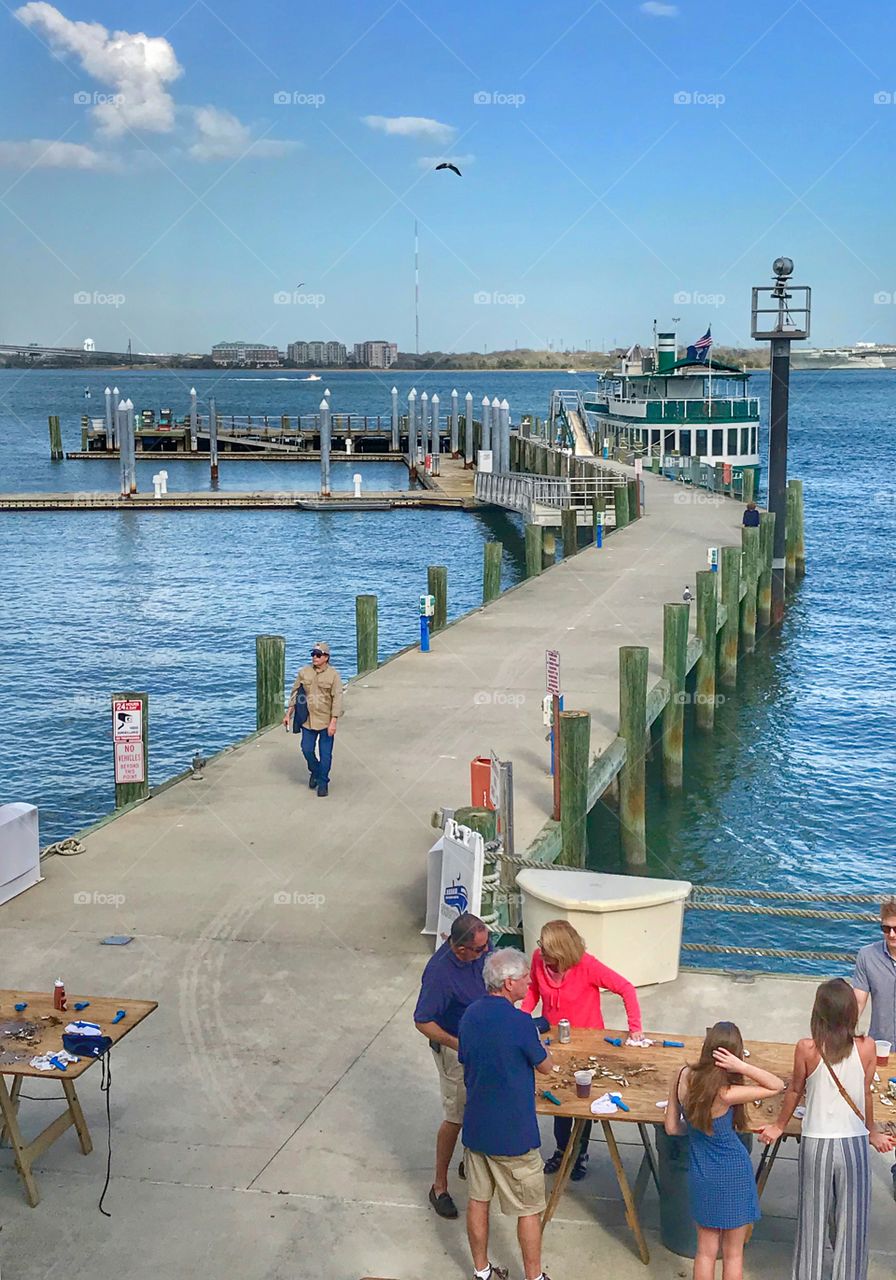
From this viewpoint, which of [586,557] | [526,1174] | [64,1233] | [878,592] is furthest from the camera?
[878,592]

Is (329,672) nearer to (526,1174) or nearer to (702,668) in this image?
(526,1174)

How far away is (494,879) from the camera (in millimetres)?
10359

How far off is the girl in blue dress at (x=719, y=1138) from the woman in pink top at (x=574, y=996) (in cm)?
107

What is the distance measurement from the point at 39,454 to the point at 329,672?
8174cm

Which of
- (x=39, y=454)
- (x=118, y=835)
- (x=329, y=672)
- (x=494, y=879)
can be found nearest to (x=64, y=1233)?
(x=494, y=879)

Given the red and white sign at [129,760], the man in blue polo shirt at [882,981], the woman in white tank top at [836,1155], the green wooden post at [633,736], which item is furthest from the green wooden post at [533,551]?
the woman in white tank top at [836,1155]

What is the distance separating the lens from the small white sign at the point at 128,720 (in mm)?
13656

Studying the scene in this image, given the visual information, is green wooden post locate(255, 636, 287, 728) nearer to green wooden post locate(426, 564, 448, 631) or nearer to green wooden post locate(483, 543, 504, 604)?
green wooden post locate(426, 564, 448, 631)

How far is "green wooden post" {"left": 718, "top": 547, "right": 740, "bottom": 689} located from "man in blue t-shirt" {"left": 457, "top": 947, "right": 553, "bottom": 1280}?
65.4ft

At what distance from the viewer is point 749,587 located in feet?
94.7

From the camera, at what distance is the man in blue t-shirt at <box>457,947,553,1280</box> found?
6.10 meters

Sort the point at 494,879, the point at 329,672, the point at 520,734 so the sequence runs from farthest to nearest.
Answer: the point at 520,734 → the point at 329,672 → the point at 494,879

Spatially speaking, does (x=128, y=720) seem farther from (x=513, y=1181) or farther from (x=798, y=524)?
(x=798, y=524)

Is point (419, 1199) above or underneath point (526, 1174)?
underneath
